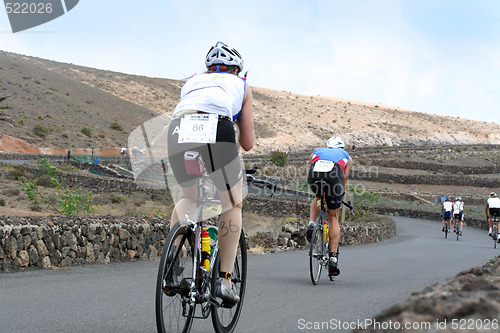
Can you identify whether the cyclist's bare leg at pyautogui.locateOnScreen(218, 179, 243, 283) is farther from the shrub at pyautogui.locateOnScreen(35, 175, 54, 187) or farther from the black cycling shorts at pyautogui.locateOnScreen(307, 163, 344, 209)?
the shrub at pyautogui.locateOnScreen(35, 175, 54, 187)

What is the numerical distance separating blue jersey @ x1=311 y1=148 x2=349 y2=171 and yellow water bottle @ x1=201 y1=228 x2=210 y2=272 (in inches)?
169

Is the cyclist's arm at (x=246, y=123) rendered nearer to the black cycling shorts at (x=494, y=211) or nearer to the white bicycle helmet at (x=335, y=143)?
the white bicycle helmet at (x=335, y=143)

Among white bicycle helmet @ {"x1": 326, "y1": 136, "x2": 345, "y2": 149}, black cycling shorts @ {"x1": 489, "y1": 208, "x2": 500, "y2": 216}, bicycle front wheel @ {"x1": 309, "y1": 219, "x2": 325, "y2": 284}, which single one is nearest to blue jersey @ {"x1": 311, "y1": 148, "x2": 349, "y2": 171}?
white bicycle helmet @ {"x1": 326, "y1": 136, "x2": 345, "y2": 149}

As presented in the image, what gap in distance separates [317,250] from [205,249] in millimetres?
4525

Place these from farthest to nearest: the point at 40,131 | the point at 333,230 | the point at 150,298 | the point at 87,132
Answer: the point at 87,132 → the point at 40,131 → the point at 333,230 → the point at 150,298

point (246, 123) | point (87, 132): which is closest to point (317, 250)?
point (246, 123)

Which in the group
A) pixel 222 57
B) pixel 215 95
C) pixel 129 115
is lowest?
pixel 215 95

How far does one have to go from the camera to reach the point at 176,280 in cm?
382

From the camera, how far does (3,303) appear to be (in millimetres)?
5316

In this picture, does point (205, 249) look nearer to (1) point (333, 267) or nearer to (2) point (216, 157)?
(2) point (216, 157)

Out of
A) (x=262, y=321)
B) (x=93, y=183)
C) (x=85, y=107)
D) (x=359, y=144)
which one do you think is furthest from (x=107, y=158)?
(x=359, y=144)

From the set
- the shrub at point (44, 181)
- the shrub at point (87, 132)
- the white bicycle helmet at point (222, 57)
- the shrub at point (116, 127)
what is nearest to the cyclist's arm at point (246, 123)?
the white bicycle helmet at point (222, 57)

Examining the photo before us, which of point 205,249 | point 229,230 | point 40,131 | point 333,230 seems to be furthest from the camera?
point 40,131

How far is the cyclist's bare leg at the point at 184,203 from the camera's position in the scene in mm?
4102
